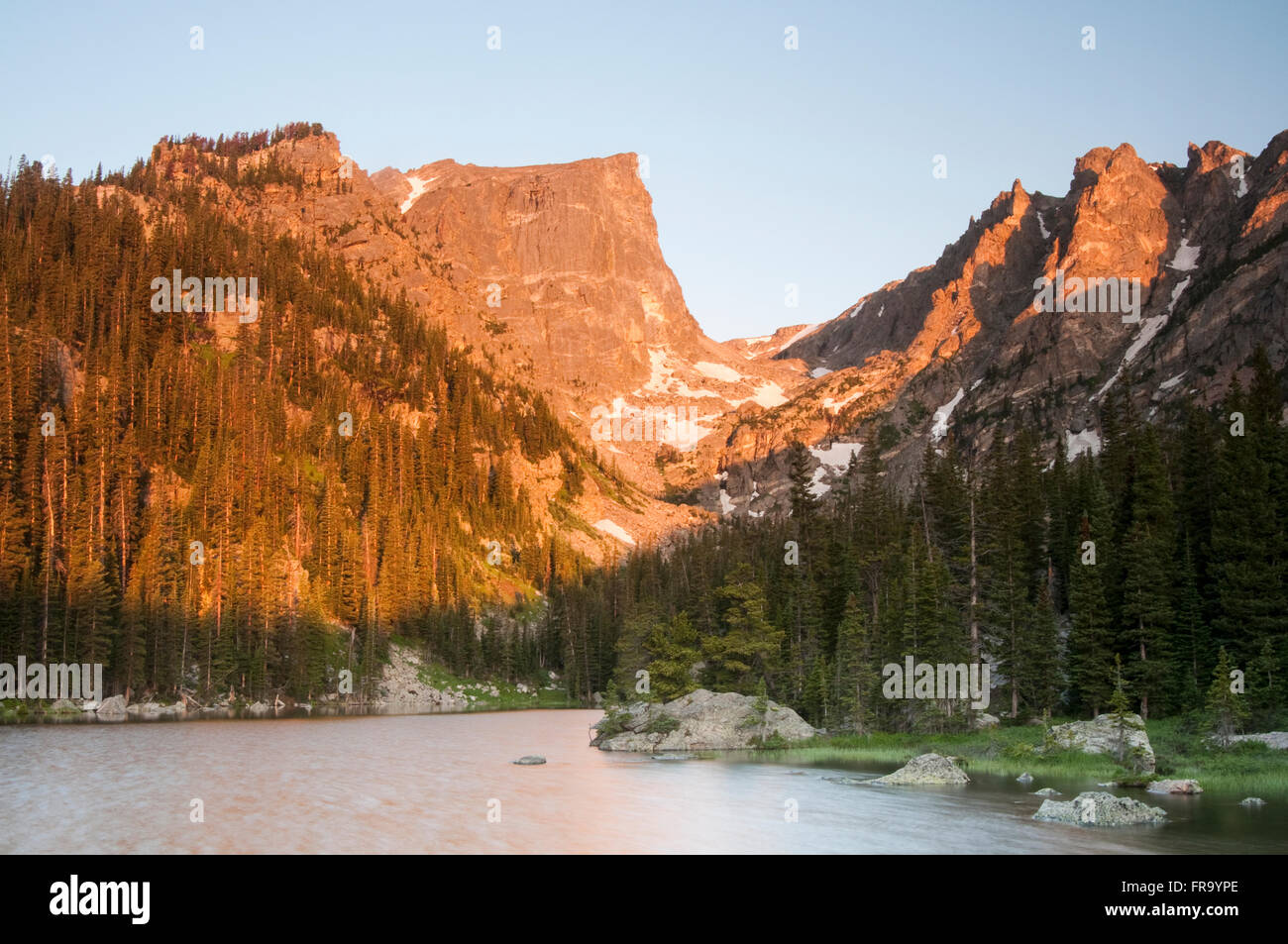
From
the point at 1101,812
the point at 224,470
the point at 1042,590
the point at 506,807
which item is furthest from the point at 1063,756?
the point at 224,470

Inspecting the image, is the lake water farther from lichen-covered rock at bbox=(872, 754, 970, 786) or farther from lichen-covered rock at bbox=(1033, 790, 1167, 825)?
lichen-covered rock at bbox=(872, 754, 970, 786)

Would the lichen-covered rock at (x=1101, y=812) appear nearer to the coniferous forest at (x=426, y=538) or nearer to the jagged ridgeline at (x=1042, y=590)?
the jagged ridgeline at (x=1042, y=590)

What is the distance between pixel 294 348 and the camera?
150m

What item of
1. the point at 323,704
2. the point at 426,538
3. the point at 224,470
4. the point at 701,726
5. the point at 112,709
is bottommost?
the point at 323,704

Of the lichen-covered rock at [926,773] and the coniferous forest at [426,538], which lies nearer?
the lichen-covered rock at [926,773]

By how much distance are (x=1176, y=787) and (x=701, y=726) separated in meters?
32.2

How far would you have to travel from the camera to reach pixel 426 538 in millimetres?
138375

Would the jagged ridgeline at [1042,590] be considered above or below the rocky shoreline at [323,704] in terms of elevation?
above

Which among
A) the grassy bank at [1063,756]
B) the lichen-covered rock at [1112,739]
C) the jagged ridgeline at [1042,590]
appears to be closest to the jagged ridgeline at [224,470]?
the jagged ridgeline at [1042,590]

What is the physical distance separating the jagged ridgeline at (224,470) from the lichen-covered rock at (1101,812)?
8008 centimetres

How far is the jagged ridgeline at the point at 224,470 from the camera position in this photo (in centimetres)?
8944

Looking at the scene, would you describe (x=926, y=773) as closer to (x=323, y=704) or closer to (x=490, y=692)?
(x=323, y=704)

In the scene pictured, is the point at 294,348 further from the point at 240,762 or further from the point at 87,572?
the point at 240,762
